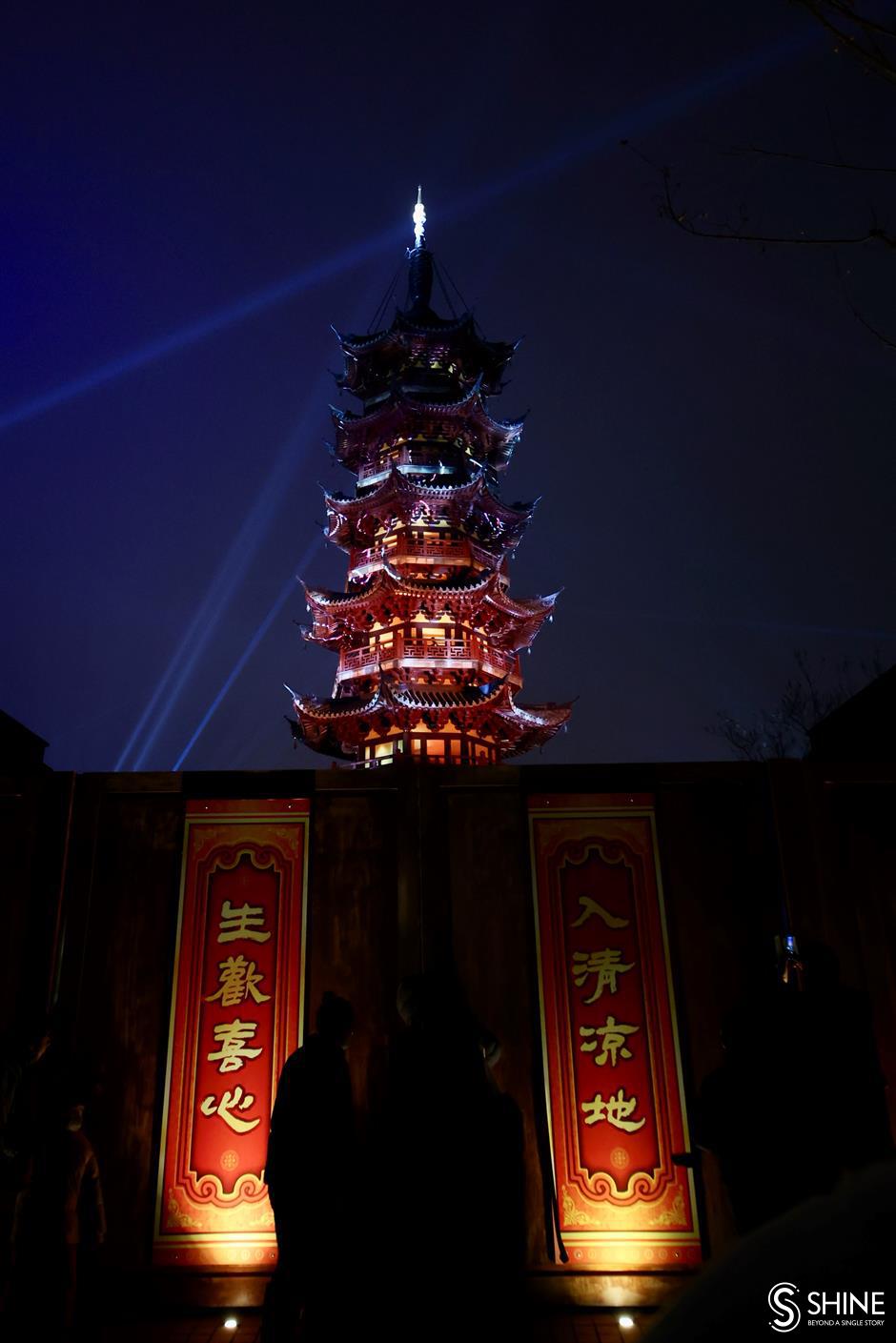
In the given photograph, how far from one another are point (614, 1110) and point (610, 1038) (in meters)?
0.35

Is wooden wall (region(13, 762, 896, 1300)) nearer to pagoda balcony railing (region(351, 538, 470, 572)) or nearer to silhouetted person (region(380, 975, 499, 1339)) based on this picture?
silhouetted person (region(380, 975, 499, 1339))

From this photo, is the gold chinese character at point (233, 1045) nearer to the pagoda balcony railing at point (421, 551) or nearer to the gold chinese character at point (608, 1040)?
the gold chinese character at point (608, 1040)

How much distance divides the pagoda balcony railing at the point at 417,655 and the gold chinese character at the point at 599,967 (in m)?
13.7

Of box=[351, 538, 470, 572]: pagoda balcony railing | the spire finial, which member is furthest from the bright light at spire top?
box=[351, 538, 470, 572]: pagoda balcony railing

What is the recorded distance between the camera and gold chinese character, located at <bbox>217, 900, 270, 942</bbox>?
13.2 ft

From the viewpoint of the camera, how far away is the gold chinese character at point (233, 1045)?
151 inches

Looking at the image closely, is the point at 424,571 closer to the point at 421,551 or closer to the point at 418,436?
the point at 421,551

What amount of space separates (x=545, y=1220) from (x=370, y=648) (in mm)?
15193

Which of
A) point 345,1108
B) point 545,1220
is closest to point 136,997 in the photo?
point 345,1108

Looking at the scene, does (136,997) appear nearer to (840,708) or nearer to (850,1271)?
(850,1271)

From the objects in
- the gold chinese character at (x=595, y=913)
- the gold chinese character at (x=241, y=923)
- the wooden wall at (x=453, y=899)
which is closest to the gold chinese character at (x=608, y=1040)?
the wooden wall at (x=453, y=899)

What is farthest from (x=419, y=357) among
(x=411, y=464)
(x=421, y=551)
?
(x=421, y=551)

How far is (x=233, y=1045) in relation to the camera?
3859 mm

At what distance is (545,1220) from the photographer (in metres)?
3.61
